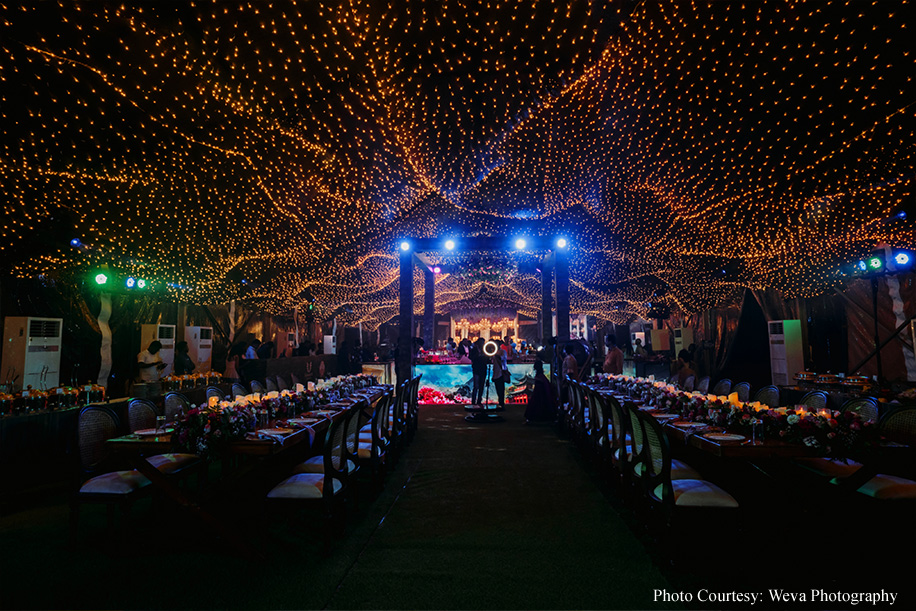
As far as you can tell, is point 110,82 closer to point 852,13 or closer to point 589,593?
point 589,593

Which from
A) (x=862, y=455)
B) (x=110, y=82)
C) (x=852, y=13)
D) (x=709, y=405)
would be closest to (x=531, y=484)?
(x=709, y=405)

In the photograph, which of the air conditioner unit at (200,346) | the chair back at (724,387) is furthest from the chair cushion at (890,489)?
the air conditioner unit at (200,346)

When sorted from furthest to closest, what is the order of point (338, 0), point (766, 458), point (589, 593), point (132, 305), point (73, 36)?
point (132, 305), point (338, 0), point (73, 36), point (766, 458), point (589, 593)

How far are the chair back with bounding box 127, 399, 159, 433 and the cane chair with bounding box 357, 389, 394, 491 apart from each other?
78.0 inches

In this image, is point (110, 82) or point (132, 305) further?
point (132, 305)

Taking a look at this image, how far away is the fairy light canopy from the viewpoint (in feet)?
12.6

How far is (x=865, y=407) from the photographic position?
4.16 meters

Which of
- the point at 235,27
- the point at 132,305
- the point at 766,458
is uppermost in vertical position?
the point at 235,27

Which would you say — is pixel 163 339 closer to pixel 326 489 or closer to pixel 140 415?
pixel 140 415

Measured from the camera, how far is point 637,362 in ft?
49.1

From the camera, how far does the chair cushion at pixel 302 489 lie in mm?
3252

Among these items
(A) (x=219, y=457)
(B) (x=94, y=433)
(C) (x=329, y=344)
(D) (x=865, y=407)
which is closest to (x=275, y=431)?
(A) (x=219, y=457)

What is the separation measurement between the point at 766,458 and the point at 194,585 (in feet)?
12.1

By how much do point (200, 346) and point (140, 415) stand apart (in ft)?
29.3
